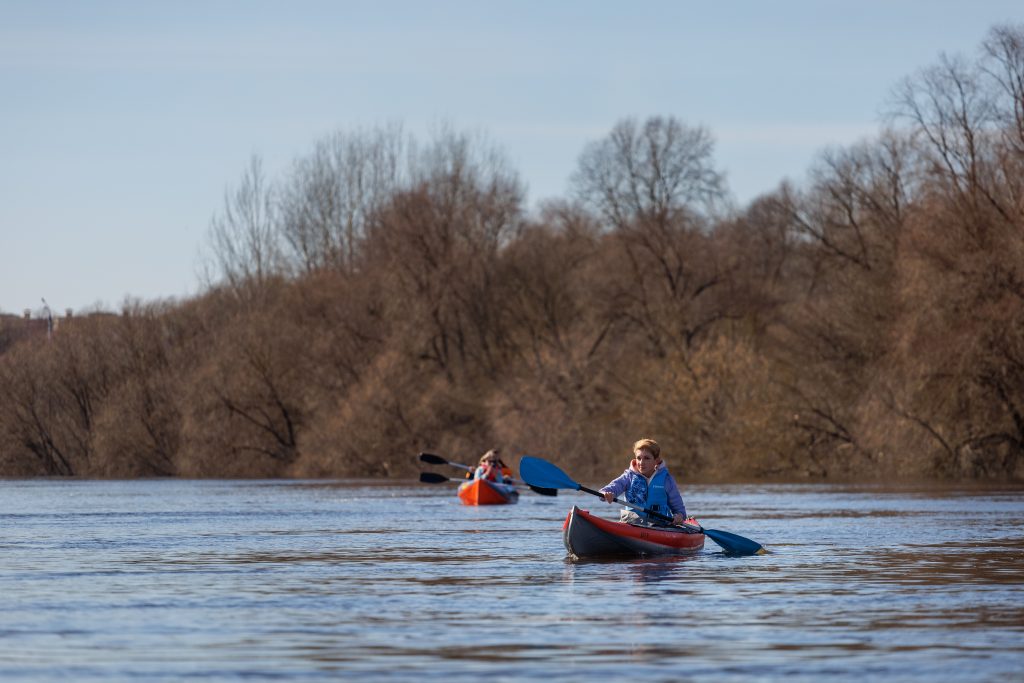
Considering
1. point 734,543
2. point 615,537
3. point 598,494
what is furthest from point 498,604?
point 734,543

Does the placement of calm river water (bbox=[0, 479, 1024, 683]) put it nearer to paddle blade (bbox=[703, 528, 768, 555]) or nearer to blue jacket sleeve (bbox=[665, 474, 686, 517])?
paddle blade (bbox=[703, 528, 768, 555])

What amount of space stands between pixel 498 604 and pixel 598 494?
593 cm

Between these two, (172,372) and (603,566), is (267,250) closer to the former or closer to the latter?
(172,372)

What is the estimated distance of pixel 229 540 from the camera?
26219 mm

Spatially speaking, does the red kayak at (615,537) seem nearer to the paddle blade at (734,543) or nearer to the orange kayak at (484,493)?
the paddle blade at (734,543)

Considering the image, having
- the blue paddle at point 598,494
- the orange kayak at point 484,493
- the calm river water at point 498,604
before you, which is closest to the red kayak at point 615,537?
the blue paddle at point 598,494

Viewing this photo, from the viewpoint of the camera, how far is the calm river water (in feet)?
38.1

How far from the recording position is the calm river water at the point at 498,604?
11.6 meters

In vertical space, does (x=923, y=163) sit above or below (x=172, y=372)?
above

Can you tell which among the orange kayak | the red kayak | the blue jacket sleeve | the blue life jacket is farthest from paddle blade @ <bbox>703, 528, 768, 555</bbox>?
the orange kayak

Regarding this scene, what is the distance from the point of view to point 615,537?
21438 mm

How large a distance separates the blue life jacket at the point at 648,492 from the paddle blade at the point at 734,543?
89 centimetres

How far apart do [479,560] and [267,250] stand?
64275 mm

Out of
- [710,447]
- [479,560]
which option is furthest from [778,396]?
[479,560]
